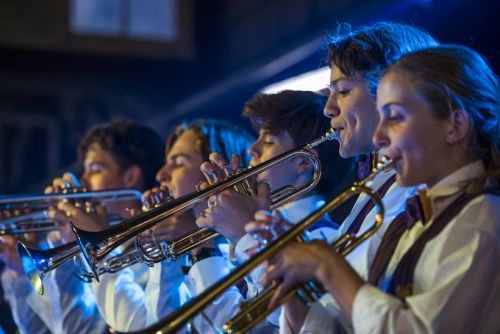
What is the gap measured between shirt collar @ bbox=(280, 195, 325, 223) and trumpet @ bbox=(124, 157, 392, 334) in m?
1.12

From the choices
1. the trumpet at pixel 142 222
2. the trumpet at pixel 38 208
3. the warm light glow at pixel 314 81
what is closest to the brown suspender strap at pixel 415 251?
the trumpet at pixel 142 222

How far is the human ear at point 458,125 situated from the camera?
83.5 inches

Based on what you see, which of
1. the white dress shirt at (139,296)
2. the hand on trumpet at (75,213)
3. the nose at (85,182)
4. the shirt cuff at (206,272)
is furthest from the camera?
the nose at (85,182)

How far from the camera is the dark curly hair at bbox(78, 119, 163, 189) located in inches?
182

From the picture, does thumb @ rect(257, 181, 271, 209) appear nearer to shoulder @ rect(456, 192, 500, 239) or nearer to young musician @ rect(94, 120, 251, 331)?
young musician @ rect(94, 120, 251, 331)

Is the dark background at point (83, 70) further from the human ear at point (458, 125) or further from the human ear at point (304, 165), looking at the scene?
the human ear at point (458, 125)

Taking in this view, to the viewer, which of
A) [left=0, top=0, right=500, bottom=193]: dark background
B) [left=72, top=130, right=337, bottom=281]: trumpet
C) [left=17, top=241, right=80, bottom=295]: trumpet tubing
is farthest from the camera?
[left=0, top=0, right=500, bottom=193]: dark background

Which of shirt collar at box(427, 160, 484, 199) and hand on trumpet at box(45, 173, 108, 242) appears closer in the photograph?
shirt collar at box(427, 160, 484, 199)

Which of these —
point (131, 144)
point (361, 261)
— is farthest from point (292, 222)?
point (131, 144)

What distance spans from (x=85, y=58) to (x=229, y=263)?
204 inches

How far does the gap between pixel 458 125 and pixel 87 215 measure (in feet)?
7.47

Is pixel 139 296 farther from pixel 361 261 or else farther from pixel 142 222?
pixel 361 261

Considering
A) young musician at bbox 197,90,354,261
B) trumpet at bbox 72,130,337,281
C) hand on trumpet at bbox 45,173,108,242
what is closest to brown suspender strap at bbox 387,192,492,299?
trumpet at bbox 72,130,337,281

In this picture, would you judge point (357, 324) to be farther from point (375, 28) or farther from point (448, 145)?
point (375, 28)
